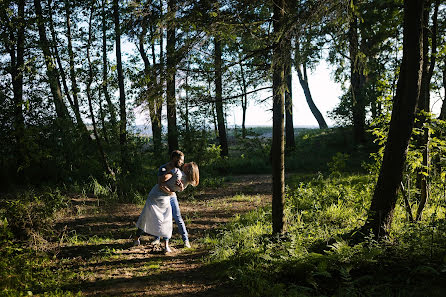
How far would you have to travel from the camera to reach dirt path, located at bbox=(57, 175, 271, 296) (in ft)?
15.1

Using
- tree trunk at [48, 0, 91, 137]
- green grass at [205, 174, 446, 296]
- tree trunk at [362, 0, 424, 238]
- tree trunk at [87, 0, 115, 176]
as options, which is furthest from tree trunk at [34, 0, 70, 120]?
tree trunk at [362, 0, 424, 238]

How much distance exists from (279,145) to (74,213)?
5.90 metres

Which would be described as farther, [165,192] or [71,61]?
[71,61]

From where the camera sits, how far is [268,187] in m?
11.7

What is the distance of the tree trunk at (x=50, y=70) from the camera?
937 cm

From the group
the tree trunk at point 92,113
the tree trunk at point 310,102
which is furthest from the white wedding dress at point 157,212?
the tree trunk at point 310,102

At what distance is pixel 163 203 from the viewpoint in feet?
19.4

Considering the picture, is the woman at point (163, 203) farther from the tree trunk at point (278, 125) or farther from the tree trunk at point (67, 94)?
the tree trunk at point (67, 94)

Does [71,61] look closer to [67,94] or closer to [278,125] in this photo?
[67,94]

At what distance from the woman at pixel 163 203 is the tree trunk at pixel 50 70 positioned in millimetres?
5991

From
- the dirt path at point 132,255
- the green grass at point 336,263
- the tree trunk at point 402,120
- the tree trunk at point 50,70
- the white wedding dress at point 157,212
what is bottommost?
the dirt path at point 132,255

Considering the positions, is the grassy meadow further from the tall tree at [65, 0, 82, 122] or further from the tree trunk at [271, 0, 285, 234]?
the tall tree at [65, 0, 82, 122]

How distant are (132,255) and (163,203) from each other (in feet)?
3.54

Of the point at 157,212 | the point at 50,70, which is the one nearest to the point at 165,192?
the point at 157,212
